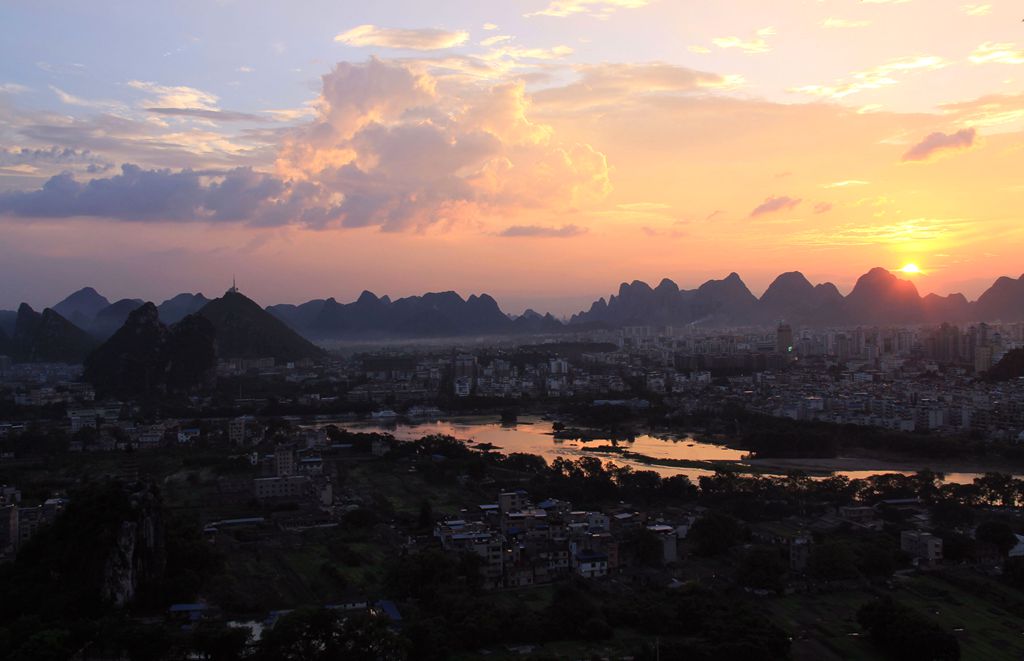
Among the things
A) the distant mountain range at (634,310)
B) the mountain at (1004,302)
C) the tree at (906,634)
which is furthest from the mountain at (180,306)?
the tree at (906,634)

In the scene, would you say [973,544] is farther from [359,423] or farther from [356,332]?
[356,332]

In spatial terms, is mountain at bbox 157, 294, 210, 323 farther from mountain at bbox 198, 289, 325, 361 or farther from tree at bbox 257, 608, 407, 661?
tree at bbox 257, 608, 407, 661

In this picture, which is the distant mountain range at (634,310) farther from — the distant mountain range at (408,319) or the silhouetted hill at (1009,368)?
the silhouetted hill at (1009,368)

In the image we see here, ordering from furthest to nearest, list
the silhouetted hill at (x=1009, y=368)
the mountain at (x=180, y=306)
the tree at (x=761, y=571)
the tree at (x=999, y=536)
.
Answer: the mountain at (x=180, y=306)
the silhouetted hill at (x=1009, y=368)
the tree at (x=999, y=536)
the tree at (x=761, y=571)

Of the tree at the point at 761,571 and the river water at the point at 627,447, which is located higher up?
the tree at the point at 761,571

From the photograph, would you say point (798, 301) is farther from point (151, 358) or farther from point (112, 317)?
point (151, 358)

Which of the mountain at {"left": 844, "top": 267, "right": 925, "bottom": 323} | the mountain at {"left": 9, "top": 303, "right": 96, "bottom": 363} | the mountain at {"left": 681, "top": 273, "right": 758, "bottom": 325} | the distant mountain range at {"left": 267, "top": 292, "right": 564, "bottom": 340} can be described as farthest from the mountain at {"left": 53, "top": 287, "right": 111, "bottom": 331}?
the mountain at {"left": 844, "top": 267, "right": 925, "bottom": 323}

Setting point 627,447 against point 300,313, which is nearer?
point 627,447

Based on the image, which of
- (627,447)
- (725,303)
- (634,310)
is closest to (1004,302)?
(725,303)
